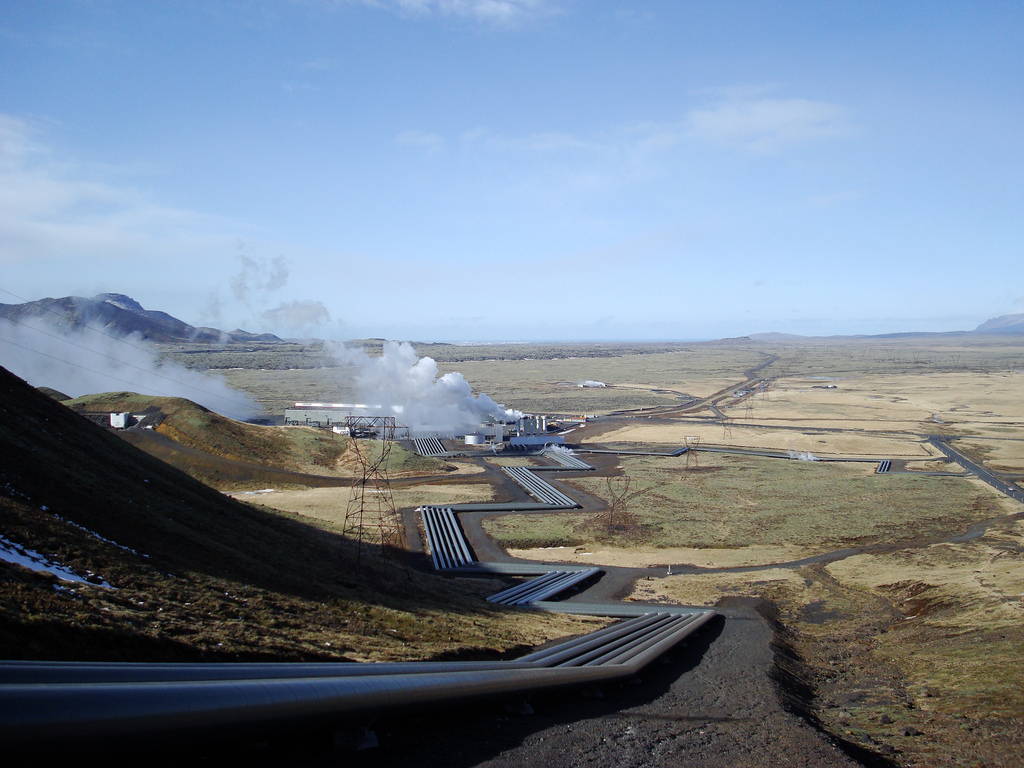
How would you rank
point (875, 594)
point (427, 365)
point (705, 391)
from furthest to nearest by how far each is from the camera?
point (705, 391) → point (427, 365) → point (875, 594)

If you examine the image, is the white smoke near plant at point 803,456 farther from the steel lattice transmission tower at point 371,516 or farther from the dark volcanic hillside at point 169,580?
the dark volcanic hillside at point 169,580

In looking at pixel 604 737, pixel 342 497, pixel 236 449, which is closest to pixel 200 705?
pixel 604 737

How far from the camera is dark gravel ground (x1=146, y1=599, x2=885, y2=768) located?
371 inches

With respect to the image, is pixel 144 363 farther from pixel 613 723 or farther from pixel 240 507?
pixel 613 723

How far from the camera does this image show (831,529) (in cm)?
4062

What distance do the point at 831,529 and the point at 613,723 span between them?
110 ft

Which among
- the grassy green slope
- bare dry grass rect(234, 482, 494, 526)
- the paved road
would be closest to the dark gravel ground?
bare dry grass rect(234, 482, 494, 526)

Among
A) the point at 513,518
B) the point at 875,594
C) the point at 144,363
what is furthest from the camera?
the point at 144,363

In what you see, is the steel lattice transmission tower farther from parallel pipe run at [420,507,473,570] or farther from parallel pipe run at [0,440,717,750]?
parallel pipe run at [0,440,717,750]

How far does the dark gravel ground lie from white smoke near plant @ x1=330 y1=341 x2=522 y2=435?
71710 millimetres

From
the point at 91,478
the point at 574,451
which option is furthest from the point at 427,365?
the point at 91,478

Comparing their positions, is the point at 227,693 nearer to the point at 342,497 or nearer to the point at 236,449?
the point at 342,497

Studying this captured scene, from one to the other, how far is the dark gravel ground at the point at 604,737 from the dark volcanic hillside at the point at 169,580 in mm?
4500

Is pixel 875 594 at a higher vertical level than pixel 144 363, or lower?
lower
